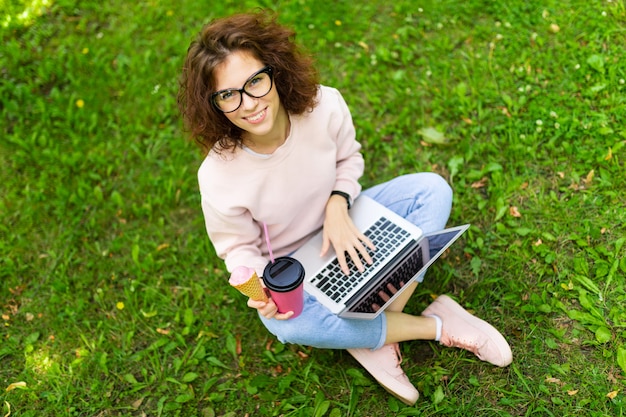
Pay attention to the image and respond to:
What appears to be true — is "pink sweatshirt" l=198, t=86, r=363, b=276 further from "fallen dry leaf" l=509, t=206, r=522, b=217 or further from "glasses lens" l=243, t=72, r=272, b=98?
"fallen dry leaf" l=509, t=206, r=522, b=217

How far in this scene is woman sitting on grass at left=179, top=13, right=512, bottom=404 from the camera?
2.34 m

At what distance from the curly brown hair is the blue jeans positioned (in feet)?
2.31

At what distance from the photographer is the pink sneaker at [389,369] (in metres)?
2.73

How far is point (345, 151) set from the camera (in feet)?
9.53

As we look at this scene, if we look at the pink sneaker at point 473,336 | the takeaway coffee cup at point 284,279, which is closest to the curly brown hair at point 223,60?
the takeaway coffee cup at point 284,279

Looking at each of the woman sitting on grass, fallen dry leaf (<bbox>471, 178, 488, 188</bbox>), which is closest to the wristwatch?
the woman sitting on grass

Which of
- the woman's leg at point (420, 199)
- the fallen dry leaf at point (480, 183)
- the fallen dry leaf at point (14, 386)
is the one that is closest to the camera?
the woman's leg at point (420, 199)

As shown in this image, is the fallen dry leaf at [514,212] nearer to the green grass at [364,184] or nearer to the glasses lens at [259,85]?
the green grass at [364,184]

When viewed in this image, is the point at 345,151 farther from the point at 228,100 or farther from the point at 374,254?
the point at 228,100

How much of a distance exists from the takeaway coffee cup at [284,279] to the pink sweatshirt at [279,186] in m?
0.30

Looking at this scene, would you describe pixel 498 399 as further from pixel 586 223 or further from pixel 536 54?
pixel 536 54

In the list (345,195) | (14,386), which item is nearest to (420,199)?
(345,195)

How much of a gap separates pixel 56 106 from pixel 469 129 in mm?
2972

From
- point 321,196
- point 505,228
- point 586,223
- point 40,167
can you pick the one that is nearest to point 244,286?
point 321,196
